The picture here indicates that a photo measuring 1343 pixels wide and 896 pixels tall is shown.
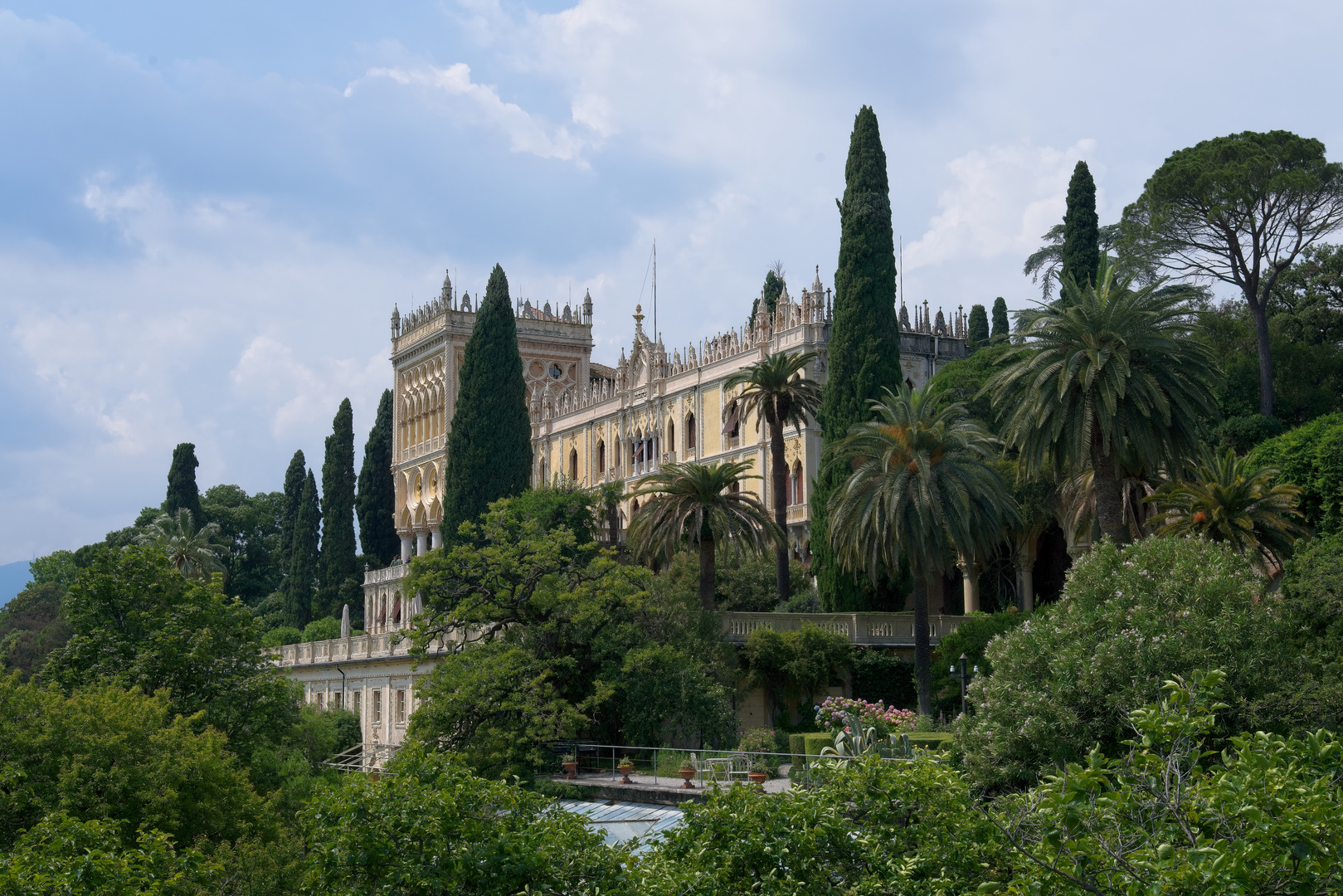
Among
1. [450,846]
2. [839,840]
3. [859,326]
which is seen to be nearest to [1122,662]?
[839,840]

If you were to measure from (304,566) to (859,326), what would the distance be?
45.6 metres

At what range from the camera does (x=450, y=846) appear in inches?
552

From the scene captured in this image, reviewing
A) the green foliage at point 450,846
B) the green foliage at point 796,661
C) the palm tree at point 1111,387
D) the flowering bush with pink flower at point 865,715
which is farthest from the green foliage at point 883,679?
the green foliage at point 450,846

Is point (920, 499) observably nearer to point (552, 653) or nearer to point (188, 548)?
point (552, 653)

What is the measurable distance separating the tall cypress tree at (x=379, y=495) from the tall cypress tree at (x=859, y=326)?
4386 cm

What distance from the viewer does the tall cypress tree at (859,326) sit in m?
44.9

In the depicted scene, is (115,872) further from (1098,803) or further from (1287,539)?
(1287,539)

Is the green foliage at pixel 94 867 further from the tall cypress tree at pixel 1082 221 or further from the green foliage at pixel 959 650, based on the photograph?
the tall cypress tree at pixel 1082 221

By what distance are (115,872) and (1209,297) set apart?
51.4 meters

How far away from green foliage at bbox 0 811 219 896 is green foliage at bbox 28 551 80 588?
7604 centimetres

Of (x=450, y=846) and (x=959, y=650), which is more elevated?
(x=959, y=650)

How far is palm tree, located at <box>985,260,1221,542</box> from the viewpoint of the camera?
3198 cm

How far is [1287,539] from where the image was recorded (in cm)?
3441

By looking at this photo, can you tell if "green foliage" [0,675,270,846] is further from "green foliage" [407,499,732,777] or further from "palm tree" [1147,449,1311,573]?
"palm tree" [1147,449,1311,573]
